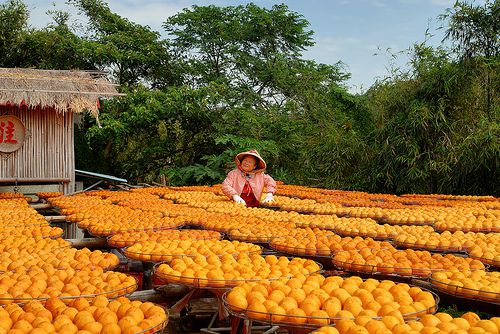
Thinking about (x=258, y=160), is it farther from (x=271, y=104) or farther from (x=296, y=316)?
(x=271, y=104)

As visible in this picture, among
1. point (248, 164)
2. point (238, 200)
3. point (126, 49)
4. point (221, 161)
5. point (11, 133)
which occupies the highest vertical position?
point (126, 49)

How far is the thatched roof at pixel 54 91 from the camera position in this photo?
35.8 ft

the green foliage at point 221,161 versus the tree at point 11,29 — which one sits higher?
the tree at point 11,29

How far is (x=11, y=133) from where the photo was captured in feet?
37.6

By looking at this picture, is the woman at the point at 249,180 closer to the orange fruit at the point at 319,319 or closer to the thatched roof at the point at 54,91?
the thatched roof at the point at 54,91

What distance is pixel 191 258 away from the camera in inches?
167

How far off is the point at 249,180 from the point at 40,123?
566 cm

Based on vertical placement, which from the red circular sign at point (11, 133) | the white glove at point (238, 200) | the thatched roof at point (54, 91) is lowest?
the white glove at point (238, 200)

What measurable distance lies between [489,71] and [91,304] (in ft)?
43.5

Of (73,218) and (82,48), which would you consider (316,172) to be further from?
(73,218)

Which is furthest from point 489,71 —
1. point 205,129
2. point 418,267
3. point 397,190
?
point 418,267

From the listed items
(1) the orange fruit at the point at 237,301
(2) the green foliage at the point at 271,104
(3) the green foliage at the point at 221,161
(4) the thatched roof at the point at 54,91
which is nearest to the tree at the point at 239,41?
(2) the green foliage at the point at 271,104

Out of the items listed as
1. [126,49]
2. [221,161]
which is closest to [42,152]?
[221,161]

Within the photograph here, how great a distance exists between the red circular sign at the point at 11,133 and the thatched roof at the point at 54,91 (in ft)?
2.41
